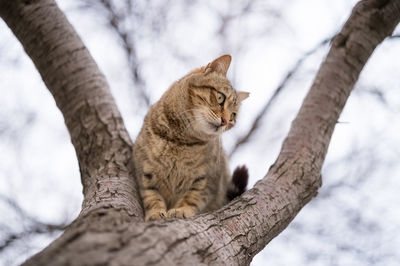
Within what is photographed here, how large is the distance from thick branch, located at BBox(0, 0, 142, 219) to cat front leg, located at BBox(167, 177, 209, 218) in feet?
1.49

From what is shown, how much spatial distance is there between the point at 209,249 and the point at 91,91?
1777 millimetres

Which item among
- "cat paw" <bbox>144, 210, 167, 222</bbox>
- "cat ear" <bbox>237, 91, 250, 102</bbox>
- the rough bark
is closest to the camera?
the rough bark

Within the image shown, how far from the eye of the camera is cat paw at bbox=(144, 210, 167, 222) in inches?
81.5

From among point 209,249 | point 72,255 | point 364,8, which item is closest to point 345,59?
point 364,8

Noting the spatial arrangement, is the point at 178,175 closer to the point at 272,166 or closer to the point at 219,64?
the point at 272,166

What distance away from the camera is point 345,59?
2885 millimetres

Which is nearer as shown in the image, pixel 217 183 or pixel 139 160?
pixel 139 160

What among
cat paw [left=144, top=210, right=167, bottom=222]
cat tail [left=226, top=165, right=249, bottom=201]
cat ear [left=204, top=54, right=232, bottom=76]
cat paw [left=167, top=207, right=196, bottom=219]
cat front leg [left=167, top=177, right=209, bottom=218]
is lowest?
cat paw [left=144, top=210, right=167, bottom=222]

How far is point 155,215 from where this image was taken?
6.87 feet

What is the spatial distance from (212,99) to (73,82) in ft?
3.91

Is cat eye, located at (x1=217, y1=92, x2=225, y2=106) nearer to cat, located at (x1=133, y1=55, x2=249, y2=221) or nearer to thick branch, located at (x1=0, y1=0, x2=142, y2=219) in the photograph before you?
cat, located at (x1=133, y1=55, x2=249, y2=221)

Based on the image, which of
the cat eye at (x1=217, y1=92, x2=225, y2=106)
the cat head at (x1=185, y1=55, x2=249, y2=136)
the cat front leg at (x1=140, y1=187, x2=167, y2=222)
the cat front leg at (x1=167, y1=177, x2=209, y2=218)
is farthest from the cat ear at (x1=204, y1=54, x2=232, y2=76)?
the cat front leg at (x1=140, y1=187, x2=167, y2=222)

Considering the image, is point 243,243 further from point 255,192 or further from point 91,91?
point 91,91

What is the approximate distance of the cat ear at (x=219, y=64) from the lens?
2.81 metres
